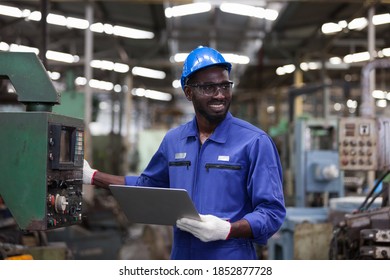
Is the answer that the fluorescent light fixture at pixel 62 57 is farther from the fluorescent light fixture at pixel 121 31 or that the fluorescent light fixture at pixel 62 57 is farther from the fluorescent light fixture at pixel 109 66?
the fluorescent light fixture at pixel 121 31

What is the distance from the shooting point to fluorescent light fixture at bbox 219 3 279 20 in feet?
22.5

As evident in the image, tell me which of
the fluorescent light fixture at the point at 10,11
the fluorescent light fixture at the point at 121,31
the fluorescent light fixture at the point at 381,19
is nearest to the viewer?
the fluorescent light fixture at the point at 381,19

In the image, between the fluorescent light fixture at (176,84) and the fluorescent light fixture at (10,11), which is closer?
the fluorescent light fixture at (10,11)

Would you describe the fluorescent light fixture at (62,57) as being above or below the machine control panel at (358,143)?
above

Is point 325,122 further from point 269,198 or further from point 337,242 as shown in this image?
point 269,198

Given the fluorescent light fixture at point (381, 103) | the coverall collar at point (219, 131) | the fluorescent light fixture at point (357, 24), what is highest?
the fluorescent light fixture at point (357, 24)

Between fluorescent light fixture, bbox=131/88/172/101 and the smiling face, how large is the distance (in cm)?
1052

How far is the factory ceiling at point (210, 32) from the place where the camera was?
6.82 m

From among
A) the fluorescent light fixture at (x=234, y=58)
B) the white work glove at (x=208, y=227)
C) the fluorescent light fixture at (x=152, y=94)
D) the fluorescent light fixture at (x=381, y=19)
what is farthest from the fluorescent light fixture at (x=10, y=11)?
the fluorescent light fixture at (x=152, y=94)

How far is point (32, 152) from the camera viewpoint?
1620 millimetres

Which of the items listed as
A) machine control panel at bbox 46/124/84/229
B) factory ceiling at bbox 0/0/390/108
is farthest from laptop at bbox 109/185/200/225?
factory ceiling at bbox 0/0/390/108

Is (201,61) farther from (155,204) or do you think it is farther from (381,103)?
(381,103)

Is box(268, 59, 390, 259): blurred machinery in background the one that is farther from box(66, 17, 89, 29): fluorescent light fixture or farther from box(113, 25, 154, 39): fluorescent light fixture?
box(66, 17, 89, 29): fluorescent light fixture

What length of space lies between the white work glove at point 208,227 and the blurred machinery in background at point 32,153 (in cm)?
39
